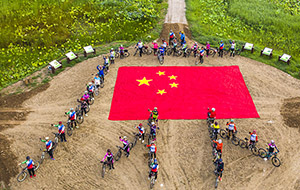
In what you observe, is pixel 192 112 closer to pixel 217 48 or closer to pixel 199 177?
pixel 199 177

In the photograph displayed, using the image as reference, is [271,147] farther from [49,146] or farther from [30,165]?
[30,165]

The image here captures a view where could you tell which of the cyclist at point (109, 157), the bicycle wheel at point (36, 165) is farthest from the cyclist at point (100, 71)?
the bicycle wheel at point (36, 165)

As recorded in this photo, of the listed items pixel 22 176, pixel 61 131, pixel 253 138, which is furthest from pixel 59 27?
pixel 253 138

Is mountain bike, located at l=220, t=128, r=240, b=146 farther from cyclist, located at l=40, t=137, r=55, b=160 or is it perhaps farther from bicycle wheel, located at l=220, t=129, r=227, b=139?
cyclist, located at l=40, t=137, r=55, b=160

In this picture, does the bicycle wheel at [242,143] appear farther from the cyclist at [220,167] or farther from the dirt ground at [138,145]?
the cyclist at [220,167]

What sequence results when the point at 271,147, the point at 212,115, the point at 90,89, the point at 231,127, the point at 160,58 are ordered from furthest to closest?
1. the point at 160,58
2. the point at 90,89
3. the point at 212,115
4. the point at 231,127
5. the point at 271,147

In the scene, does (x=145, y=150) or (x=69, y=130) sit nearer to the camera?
(x=145, y=150)

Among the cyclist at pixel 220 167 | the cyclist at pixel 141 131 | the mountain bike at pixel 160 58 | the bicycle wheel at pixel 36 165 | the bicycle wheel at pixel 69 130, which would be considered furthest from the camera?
the mountain bike at pixel 160 58

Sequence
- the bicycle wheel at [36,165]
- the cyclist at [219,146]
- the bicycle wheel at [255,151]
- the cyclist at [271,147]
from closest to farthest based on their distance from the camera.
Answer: the cyclist at [271,147] → the bicycle wheel at [36,165] → the cyclist at [219,146] → the bicycle wheel at [255,151]
